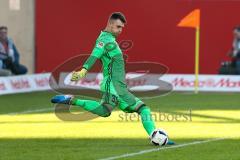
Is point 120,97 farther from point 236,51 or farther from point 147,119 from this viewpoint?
point 236,51

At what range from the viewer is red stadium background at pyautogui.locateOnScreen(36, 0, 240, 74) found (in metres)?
24.9

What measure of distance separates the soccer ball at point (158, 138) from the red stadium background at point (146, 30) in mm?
13756

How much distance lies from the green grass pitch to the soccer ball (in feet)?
0.34

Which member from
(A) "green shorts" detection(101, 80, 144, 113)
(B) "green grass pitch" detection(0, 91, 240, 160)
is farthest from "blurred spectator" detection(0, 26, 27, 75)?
(A) "green shorts" detection(101, 80, 144, 113)

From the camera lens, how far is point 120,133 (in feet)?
43.3

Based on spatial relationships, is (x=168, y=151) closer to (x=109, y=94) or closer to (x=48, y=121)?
(x=109, y=94)

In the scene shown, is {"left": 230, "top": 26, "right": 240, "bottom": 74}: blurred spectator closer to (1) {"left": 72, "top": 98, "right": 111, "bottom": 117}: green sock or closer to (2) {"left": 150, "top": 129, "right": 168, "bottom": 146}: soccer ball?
(1) {"left": 72, "top": 98, "right": 111, "bottom": 117}: green sock

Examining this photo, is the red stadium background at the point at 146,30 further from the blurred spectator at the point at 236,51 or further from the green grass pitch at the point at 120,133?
the green grass pitch at the point at 120,133

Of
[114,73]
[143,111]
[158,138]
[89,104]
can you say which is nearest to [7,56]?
[89,104]

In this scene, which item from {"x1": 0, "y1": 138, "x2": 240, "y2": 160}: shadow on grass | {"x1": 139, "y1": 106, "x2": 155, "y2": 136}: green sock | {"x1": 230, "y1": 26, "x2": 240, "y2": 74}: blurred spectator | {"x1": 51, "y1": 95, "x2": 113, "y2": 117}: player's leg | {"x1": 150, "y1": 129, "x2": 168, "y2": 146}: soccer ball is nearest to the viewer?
{"x1": 0, "y1": 138, "x2": 240, "y2": 160}: shadow on grass

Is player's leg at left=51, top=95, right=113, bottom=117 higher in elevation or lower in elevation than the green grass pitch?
Result: higher

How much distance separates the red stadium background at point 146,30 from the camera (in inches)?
982

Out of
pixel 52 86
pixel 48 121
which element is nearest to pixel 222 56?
pixel 52 86

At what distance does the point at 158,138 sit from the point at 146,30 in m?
14.2
